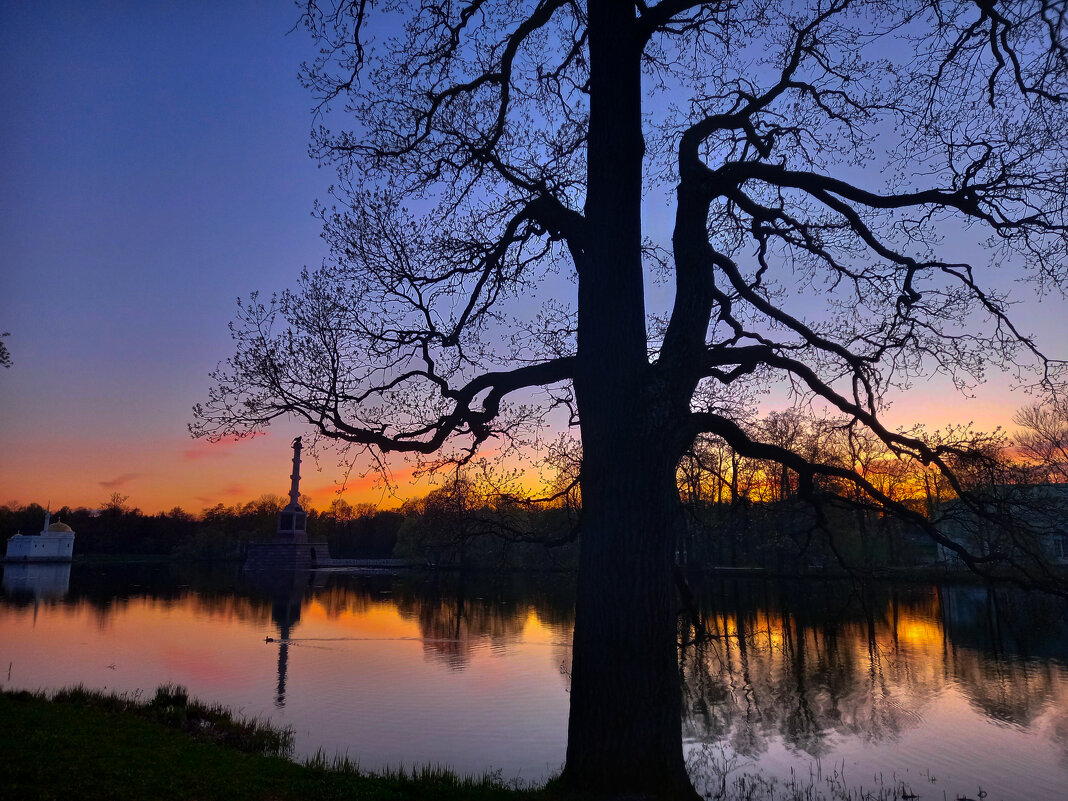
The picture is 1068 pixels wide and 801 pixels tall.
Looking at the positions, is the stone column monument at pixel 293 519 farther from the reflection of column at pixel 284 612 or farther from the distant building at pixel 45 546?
the distant building at pixel 45 546

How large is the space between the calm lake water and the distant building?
75.1 meters

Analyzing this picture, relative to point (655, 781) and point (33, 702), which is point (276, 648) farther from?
point (655, 781)

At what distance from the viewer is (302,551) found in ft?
260

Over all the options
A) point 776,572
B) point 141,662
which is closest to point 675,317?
point 141,662

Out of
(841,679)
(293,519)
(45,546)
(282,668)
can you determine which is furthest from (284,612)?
(45,546)

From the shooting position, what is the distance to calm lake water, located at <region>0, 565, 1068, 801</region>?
13.2 m

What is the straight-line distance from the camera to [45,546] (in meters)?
103

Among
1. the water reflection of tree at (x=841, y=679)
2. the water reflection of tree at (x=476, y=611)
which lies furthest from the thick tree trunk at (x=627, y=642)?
the water reflection of tree at (x=476, y=611)

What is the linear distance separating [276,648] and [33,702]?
15457 millimetres

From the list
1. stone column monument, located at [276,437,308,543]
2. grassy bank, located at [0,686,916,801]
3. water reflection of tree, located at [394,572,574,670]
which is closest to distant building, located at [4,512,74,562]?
stone column monument, located at [276,437,308,543]

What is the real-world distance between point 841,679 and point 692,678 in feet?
13.5

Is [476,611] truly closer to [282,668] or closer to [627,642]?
[282,668]

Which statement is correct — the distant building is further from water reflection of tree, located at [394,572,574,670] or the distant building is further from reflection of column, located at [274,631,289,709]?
reflection of column, located at [274,631,289,709]

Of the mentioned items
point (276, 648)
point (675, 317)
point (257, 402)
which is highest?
point (675, 317)
